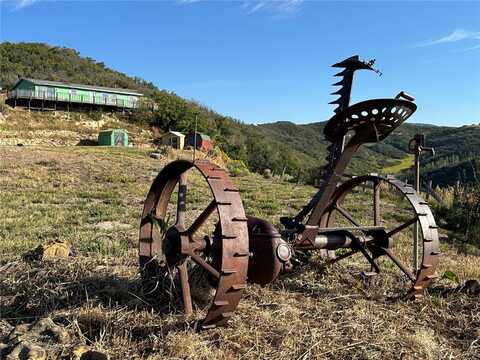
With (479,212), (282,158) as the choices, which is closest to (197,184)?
(479,212)

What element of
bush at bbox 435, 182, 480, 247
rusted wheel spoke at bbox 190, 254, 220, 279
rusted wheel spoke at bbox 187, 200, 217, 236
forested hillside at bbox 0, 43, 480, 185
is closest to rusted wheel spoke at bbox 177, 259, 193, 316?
rusted wheel spoke at bbox 190, 254, 220, 279

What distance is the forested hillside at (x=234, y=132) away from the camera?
37.7 meters

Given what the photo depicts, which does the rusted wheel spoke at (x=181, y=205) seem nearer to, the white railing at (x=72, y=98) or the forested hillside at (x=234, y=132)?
the forested hillside at (x=234, y=132)

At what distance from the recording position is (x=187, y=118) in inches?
1742

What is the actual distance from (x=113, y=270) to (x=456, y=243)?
6793 millimetres

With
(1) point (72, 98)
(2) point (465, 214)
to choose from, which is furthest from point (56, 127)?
(2) point (465, 214)

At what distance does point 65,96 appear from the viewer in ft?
140

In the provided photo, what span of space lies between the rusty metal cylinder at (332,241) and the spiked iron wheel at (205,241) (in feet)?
3.20

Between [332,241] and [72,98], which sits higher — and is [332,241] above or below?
below

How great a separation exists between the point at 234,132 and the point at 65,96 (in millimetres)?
18706

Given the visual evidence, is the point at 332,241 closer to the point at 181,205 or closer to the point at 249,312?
the point at 249,312

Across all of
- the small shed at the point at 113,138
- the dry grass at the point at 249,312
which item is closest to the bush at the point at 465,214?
the dry grass at the point at 249,312

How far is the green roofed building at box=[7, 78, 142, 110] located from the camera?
41031mm

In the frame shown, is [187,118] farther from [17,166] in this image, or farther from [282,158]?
[17,166]
